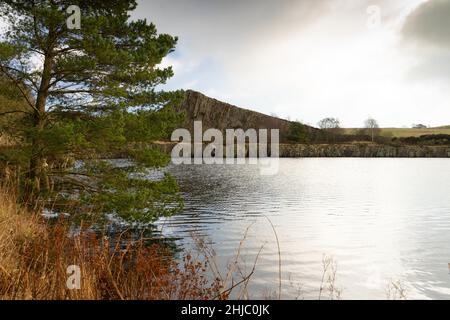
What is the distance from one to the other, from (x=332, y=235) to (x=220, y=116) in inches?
5496

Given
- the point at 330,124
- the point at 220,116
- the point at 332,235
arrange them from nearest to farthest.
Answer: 1. the point at 332,235
2. the point at 330,124
3. the point at 220,116

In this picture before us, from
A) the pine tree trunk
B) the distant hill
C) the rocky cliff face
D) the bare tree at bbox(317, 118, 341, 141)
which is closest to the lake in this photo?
the pine tree trunk

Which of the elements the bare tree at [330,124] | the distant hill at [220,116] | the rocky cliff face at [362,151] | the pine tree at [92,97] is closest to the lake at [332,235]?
the pine tree at [92,97]

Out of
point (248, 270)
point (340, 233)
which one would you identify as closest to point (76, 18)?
point (248, 270)

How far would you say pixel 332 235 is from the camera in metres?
14.7

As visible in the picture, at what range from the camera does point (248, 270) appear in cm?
1009

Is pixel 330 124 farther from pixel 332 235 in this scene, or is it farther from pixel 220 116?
pixel 332 235

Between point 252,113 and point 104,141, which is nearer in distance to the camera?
point 104,141

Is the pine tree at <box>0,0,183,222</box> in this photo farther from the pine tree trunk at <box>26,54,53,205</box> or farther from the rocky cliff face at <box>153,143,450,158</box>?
the rocky cliff face at <box>153,143,450,158</box>

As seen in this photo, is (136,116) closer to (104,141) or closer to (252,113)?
(104,141)

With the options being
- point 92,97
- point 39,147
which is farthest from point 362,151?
point 39,147

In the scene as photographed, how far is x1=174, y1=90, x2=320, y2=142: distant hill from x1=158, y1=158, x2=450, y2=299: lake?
12174 cm

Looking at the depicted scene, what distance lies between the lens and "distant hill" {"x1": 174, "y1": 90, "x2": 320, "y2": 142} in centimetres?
14938
